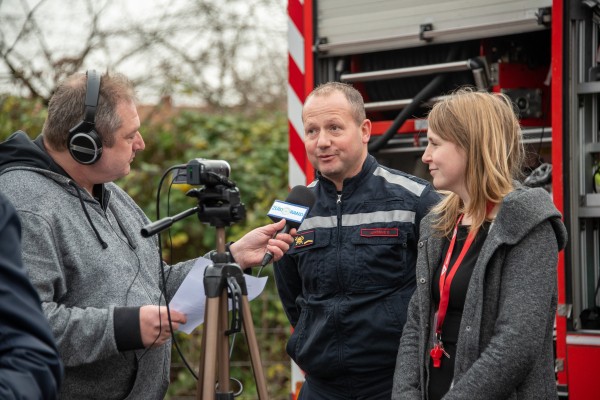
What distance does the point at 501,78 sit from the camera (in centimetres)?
448

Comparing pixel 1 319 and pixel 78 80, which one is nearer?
pixel 1 319

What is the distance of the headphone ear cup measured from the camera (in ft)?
9.91

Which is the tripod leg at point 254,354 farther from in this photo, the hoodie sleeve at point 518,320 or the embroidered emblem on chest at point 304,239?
the embroidered emblem on chest at point 304,239

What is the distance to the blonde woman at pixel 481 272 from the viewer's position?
2795 millimetres

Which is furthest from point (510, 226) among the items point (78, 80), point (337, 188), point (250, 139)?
point (250, 139)

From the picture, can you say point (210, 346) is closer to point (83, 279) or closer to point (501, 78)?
point (83, 279)

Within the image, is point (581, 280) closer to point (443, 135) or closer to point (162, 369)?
point (443, 135)

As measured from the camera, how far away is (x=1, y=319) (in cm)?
172

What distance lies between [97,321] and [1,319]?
1.16 meters

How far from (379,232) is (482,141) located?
2.32 feet

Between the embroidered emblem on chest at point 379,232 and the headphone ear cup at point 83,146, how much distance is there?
3.77ft

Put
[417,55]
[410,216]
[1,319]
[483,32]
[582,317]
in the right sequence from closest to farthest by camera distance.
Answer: [1,319], [410,216], [582,317], [483,32], [417,55]

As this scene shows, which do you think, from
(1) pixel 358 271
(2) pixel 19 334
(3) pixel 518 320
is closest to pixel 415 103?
(1) pixel 358 271

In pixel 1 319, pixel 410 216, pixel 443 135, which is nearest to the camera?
pixel 1 319
